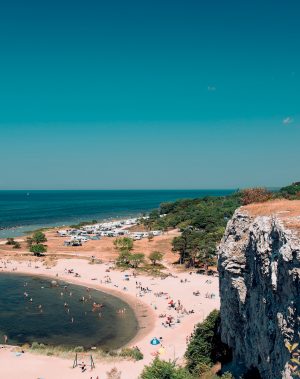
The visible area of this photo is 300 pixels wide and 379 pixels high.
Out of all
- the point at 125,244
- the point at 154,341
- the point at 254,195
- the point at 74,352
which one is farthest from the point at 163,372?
the point at 125,244

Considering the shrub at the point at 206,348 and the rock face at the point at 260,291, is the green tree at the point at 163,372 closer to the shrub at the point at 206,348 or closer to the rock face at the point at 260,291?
the rock face at the point at 260,291

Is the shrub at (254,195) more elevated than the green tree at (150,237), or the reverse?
the shrub at (254,195)

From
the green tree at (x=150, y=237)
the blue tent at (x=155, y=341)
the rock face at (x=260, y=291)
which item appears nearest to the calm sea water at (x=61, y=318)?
the blue tent at (x=155, y=341)

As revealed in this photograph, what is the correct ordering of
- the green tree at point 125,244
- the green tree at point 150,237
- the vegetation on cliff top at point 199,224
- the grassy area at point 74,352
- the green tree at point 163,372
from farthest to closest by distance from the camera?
the green tree at point 150,237 < the green tree at point 125,244 < the vegetation on cliff top at point 199,224 < the grassy area at point 74,352 < the green tree at point 163,372

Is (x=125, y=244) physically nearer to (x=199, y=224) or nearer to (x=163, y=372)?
(x=199, y=224)

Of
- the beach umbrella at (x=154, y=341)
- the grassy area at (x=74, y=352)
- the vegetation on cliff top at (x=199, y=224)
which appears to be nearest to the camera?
the grassy area at (x=74, y=352)

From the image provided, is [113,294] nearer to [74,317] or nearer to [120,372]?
[74,317]
